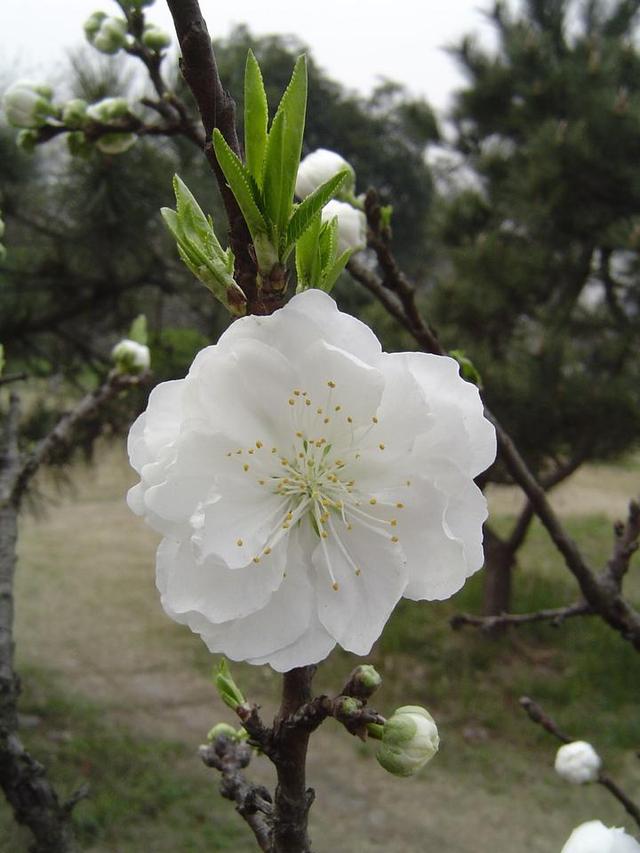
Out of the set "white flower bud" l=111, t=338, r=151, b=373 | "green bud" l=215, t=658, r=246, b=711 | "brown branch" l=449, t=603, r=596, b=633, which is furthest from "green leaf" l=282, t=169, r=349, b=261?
"white flower bud" l=111, t=338, r=151, b=373

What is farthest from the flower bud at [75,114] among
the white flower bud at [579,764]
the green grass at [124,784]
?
the green grass at [124,784]

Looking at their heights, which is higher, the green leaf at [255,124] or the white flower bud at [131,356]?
the green leaf at [255,124]

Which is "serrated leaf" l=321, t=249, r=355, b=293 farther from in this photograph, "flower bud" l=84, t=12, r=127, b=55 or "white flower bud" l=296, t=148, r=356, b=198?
"flower bud" l=84, t=12, r=127, b=55

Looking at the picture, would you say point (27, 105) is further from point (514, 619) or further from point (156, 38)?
point (514, 619)

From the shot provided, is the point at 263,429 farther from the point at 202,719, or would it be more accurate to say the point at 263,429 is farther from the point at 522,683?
the point at 522,683

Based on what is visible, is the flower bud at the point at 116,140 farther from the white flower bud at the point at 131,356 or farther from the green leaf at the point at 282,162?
the green leaf at the point at 282,162

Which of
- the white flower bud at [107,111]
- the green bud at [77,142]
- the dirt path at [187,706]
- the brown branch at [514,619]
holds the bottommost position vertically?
the dirt path at [187,706]
